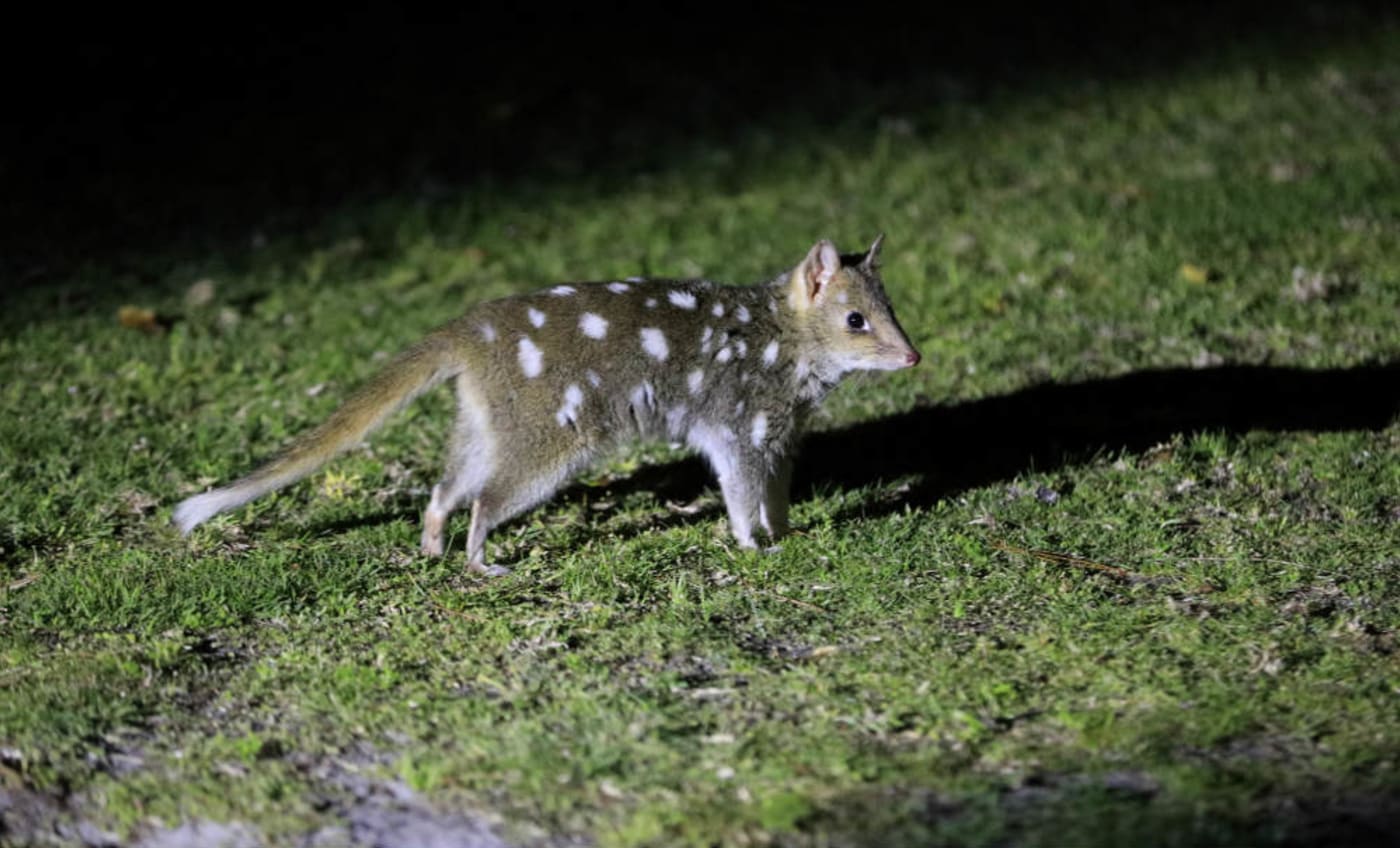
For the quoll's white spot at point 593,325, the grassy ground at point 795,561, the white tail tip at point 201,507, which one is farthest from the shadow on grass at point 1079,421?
the white tail tip at point 201,507

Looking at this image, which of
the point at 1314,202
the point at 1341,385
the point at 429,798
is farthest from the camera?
the point at 1314,202

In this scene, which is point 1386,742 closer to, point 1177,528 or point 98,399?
point 1177,528

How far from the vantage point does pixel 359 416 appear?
6.86 m

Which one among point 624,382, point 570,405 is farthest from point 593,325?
point 570,405

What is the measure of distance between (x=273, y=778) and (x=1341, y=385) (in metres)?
6.05

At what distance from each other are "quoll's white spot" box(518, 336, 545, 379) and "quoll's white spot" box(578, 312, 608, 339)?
0.22 m

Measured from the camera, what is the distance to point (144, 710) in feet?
18.9

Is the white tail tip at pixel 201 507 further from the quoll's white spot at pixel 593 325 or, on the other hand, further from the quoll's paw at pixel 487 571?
the quoll's white spot at pixel 593 325

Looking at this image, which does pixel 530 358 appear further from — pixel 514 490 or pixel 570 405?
pixel 514 490

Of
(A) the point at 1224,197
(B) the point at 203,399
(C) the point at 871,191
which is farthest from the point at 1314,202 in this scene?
(B) the point at 203,399

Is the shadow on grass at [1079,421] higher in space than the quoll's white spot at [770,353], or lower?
lower

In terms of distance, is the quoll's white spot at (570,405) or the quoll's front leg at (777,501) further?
the quoll's front leg at (777,501)

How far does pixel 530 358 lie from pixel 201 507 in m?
1.41

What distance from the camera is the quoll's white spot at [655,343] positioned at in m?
7.04
